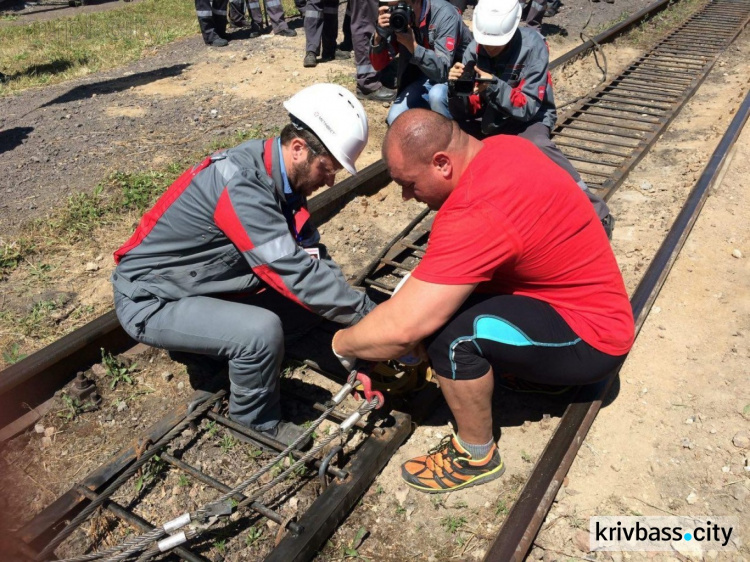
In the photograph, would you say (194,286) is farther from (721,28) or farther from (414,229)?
(721,28)

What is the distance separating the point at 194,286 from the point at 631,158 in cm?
465

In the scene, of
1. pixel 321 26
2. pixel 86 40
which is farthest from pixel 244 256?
pixel 86 40

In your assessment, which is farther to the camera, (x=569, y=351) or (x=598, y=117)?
(x=598, y=117)

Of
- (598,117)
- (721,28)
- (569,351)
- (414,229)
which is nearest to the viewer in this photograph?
(569,351)

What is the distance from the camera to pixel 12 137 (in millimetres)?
6672

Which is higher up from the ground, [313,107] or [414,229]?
[313,107]

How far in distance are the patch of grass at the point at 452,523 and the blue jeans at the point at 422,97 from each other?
13.2 ft

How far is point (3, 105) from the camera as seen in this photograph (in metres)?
7.71

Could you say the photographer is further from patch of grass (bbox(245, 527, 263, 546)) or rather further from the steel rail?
patch of grass (bbox(245, 527, 263, 546))

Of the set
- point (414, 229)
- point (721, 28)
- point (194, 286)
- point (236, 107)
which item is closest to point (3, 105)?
point (236, 107)

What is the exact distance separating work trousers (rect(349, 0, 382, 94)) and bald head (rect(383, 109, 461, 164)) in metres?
5.66

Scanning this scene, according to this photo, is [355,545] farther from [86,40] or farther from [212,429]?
[86,40]

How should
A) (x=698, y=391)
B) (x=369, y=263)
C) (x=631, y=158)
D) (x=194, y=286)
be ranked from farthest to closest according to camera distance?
(x=631, y=158) < (x=369, y=263) < (x=698, y=391) < (x=194, y=286)

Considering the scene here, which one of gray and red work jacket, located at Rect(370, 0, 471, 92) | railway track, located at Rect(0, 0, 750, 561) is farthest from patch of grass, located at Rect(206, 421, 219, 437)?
gray and red work jacket, located at Rect(370, 0, 471, 92)
